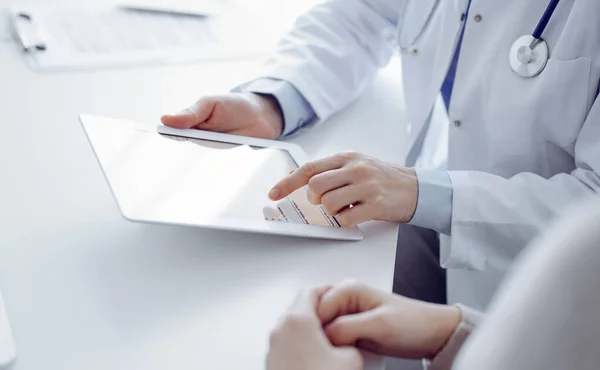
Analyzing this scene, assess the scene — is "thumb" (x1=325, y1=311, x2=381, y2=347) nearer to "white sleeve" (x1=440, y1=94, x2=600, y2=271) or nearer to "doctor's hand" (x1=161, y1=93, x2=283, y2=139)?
"white sleeve" (x1=440, y1=94, x2=600, y2=271)

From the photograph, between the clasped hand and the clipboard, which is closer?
the clasped hand

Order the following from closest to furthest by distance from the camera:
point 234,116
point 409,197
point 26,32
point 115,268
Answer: point 115,268, point 409,197, point 234,116, point 26,32

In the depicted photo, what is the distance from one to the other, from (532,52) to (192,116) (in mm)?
448

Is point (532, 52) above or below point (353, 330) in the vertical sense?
above

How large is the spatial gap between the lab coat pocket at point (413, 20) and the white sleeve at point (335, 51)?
0.04 m

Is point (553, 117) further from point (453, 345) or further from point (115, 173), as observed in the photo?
point (115, 173)

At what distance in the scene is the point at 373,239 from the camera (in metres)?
0.69

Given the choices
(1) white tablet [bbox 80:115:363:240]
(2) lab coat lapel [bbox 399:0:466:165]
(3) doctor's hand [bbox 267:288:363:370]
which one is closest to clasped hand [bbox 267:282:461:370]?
(3) doctor's hand [bbox 267:288:363:370]

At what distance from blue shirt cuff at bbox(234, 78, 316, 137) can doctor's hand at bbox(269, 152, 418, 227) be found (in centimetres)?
16

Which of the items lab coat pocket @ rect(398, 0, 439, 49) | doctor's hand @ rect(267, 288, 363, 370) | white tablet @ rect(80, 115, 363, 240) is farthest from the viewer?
lab coat pocket @ rect(398, 0, 439, 49)

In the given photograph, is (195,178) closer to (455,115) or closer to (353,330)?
(353,330)

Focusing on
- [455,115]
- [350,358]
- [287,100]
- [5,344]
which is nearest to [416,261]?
[455,115]

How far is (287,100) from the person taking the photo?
88cm

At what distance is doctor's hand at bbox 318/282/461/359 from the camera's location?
1.73ft
